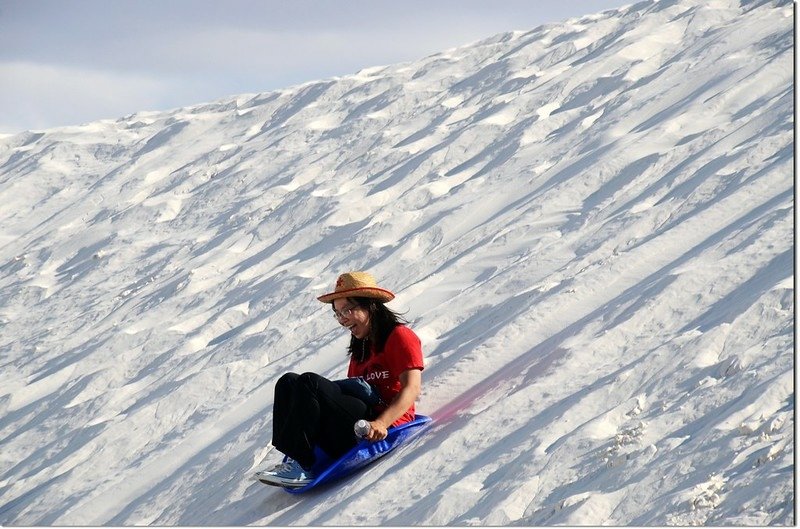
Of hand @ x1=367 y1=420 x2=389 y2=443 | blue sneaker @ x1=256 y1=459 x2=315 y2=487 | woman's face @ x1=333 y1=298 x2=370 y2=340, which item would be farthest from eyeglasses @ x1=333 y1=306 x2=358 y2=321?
blue sneaker @ x1=256 y1=459 x2=315 y2=487

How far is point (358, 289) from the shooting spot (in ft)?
14.2

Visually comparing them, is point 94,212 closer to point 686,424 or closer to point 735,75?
point 735,75

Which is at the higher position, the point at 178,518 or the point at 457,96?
the point at 457,96

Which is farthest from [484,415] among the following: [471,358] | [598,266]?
[598,266]

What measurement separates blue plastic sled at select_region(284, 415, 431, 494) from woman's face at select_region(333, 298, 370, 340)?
46 cm

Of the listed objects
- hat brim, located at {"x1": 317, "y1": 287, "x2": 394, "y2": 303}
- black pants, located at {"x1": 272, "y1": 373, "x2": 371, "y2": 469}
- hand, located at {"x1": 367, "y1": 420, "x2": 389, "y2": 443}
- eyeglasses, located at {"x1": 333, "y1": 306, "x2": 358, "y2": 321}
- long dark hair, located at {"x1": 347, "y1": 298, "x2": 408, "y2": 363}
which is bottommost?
hand, located at {"x1": 367, "y1": 420, "x2": 389, "y2": 443}

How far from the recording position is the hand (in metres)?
4.06

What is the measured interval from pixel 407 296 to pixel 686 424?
292 centimetres

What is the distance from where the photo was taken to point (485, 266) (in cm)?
612

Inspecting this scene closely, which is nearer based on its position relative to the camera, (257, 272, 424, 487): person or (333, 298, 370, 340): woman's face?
(257, 272, 424, 487): person

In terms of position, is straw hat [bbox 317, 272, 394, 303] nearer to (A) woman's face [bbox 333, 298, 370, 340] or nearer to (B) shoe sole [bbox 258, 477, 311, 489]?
(A) woman's face [bbox 333, 298, 370, 340]

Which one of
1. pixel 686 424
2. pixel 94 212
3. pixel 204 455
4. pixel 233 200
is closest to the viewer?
pixel 686 424

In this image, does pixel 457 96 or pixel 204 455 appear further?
pixel 457 96

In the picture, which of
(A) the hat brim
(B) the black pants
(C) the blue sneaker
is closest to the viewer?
(B) the black pants
